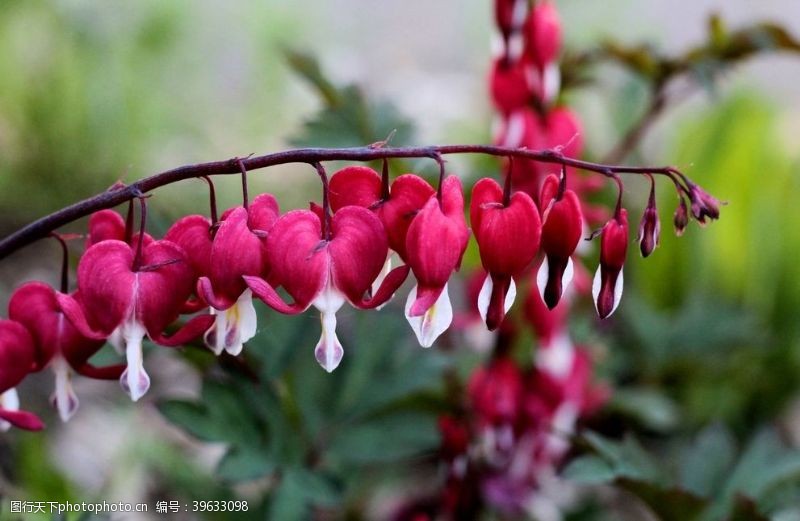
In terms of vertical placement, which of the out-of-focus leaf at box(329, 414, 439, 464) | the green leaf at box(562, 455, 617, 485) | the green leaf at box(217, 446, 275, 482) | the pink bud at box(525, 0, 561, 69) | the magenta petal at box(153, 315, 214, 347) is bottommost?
the out-of-focus leaf at box(329, 414, 439, 464)

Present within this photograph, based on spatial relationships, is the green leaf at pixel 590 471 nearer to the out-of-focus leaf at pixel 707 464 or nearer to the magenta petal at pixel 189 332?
the out-of-focus leaf at pixel 707 464

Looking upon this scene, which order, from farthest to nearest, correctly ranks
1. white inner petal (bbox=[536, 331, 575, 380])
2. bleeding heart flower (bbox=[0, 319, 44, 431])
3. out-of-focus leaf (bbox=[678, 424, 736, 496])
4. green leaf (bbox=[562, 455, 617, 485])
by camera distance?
white inner petal (bbox=[536, 331, 575, 380]), out-of-focus leaf (bbox=[678, 424, 736, 496]), green leaf (bbox=[562, 455, 617, 485]), bleeding heart flower (bbox=[0, 319, 44, 431])

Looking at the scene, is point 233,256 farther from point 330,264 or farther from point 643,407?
point 643,407

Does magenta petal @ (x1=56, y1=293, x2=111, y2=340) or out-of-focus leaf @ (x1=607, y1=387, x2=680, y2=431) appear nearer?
magenta petal @ (x1=56, y1=293, x2=111, y2=340)

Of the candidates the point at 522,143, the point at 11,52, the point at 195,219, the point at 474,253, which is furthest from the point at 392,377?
the point at 11,52

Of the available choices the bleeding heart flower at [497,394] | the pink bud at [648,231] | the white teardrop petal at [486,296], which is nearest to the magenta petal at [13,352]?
the white teardrop petal at [486,296]

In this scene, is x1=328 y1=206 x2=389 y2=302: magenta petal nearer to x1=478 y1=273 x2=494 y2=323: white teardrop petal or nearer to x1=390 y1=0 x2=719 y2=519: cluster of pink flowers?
x1=478 y1=273 x2=494 y2=323: white teardrop petal

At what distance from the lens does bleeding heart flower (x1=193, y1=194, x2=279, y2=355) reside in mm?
630

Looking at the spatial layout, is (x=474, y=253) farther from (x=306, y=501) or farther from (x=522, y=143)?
(x=306, y=501)

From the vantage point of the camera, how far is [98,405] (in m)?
1.77

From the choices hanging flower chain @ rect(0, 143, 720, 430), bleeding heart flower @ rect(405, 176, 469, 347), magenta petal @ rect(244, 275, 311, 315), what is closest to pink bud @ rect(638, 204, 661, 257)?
hanging flower chain @ rect(0, 143, 720, 430)

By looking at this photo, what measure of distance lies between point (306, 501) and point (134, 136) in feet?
4.92

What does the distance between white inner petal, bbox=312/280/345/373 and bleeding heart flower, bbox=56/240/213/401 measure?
8cm

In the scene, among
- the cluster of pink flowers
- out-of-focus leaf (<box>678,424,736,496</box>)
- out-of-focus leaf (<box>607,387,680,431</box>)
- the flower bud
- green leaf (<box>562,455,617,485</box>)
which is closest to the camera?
the flower bud
